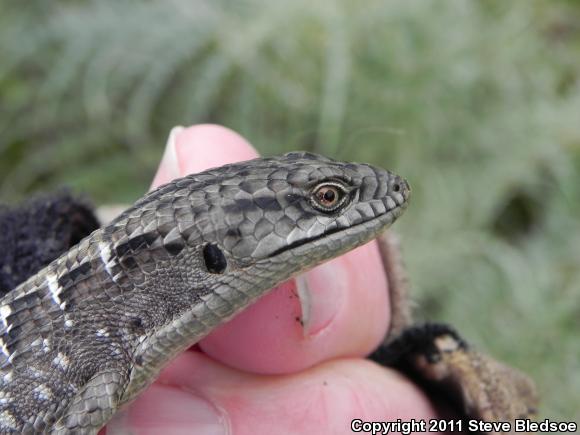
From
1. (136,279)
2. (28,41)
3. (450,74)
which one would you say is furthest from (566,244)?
(28,41)

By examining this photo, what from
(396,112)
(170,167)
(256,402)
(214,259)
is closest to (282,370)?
(256,402)

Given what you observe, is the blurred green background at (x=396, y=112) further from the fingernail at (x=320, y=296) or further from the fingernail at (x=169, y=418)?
the fingernail at (x=169, y=418)

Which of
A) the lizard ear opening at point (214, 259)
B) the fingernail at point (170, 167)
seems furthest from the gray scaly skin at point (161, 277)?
the fingernail at point (170, 167)

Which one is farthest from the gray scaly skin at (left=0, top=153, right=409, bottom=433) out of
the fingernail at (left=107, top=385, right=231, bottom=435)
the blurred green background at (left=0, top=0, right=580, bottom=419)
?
the blurred green background at (left=0, top=0, right=580, bottom=419)

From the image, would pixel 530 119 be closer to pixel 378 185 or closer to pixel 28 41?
pixel 378 185

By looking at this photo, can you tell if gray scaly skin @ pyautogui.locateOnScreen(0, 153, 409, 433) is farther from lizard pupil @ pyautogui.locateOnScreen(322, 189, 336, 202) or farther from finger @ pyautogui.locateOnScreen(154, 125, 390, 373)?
finger @ pyautogui.locateOnScreen(154, 125, 390, 373)


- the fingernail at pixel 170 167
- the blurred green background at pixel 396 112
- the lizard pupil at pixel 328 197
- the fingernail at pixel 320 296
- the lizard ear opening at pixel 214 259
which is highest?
the lizard pupil at pixel 328 197
